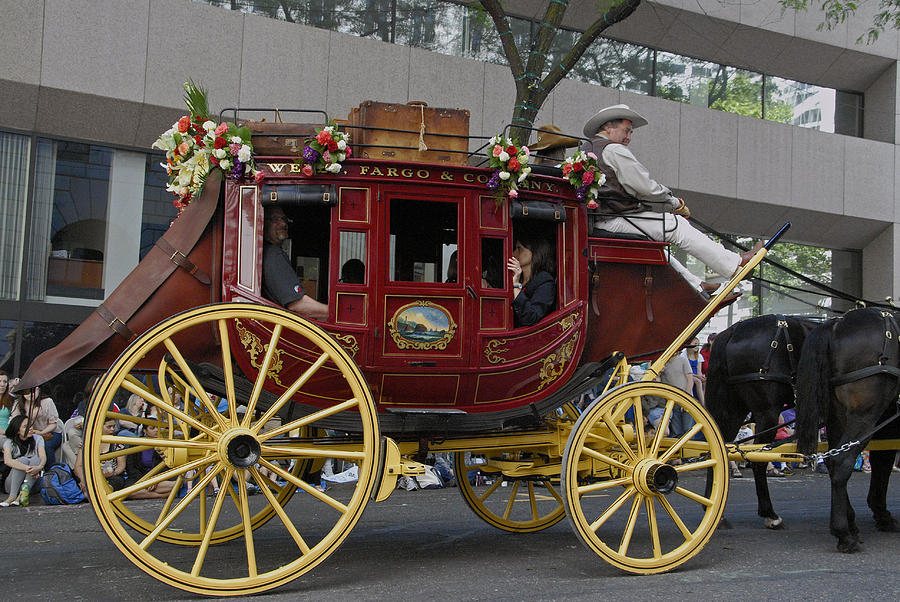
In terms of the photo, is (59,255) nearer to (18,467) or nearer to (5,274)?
(5,274)

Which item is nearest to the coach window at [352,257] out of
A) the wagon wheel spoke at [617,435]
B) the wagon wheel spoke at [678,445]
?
the wagon wheel spoke at [617,435]

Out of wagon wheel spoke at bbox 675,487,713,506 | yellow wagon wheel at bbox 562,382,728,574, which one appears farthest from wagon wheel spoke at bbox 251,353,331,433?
wagon wheel spoke at bbox 675,487,713,506

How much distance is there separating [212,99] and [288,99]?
1103 mm

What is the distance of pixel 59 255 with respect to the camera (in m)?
11.8

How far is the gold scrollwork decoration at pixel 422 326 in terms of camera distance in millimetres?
5270

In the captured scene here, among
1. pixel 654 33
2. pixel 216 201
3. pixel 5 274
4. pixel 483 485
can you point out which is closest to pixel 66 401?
pixel 5 274

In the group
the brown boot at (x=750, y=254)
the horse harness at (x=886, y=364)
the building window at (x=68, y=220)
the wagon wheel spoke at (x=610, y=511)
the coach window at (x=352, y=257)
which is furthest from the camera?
the building window at (x=68, y=220)

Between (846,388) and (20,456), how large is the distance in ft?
26.3

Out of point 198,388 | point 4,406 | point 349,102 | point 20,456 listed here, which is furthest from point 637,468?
point 349,102

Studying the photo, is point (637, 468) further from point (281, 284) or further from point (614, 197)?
point (281, 284)

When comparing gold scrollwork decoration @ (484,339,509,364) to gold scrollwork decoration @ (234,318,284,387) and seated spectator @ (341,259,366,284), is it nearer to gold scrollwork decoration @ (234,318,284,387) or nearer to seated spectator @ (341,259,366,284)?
seated spectator @ (341,259,366,284)

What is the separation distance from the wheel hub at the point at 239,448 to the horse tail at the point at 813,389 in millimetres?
3947

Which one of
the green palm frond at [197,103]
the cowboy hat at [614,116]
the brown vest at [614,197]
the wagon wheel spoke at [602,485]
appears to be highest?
the cowboy hat at [614,116]

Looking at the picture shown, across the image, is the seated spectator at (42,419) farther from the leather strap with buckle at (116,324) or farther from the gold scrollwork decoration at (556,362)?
the gold scrollwork decoration at (556,362)
